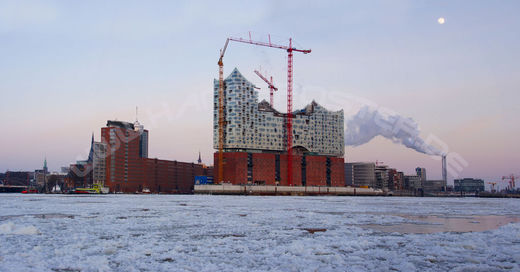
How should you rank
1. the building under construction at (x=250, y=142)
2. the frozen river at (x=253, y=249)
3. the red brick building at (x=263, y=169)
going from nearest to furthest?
the frozen river at (x=253, y=249) → the red brick building at (x=263, y=169) → the building under construction at (x=250, y=142)

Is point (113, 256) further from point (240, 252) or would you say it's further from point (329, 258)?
point (329, 258)

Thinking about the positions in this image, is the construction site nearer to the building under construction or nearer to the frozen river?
the building under construction

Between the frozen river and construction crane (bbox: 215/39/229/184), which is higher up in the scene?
construction crane (bbox: 215/39/229/184)

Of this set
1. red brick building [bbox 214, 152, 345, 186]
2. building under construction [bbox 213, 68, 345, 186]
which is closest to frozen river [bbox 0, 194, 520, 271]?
red brick building [bbox 214, 152, 345, 186]

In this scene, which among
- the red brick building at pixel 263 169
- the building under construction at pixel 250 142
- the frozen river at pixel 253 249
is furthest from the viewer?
the building under construction at pixel 250 142

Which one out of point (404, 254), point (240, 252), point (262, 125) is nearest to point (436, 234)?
point (404, 254)

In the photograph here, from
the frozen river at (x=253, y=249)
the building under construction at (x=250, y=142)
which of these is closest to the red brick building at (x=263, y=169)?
the building under construction at (x=250, y=142)

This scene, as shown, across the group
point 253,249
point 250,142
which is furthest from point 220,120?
point 253,249

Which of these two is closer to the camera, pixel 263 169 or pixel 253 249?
pixel 253 249

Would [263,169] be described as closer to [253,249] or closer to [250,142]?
[250,142]

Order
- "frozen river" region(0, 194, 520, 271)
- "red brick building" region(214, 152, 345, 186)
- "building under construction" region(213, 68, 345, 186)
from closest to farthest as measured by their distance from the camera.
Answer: "frozen river" region(0, 194, 520, 271) < "red brick building" region(214, 152, 345, 186) < "building under construction" region(213, 68, 345, 186)

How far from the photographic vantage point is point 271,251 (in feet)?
57.1

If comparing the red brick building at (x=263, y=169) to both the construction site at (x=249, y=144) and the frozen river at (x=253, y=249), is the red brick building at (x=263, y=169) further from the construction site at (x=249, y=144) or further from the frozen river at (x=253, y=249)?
the frozen river at (x=253, y=249)

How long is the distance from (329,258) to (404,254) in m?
3.31
